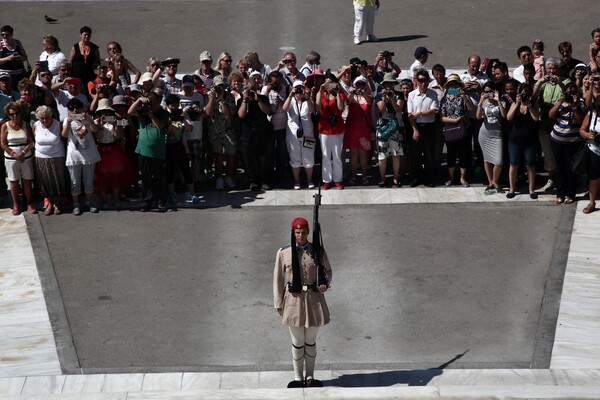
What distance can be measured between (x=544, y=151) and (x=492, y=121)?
2.94ft

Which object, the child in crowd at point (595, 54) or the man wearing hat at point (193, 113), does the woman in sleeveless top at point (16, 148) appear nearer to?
the man wearing hat at point (193, 113)

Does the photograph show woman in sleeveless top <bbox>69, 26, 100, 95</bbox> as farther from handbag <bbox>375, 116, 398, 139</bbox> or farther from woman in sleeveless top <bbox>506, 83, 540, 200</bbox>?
woman in sleeveless top <bbox>506, 83, 540, 200</bbox>

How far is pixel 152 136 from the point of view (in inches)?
667

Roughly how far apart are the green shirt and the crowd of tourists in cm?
2

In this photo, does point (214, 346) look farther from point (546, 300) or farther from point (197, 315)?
point (546, 300)

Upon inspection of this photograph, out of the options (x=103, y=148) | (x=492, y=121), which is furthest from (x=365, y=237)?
(x=103, y=148)

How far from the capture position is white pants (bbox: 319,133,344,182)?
17766 mm

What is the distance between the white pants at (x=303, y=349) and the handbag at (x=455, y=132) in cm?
623

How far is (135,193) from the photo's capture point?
1783 centimetres

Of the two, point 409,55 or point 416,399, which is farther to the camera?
point 409,55

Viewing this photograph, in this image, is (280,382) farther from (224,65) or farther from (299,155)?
(224,65)

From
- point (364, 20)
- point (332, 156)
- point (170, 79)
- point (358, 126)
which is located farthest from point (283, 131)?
point (364, 20)

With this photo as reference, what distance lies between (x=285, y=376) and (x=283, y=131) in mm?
6183

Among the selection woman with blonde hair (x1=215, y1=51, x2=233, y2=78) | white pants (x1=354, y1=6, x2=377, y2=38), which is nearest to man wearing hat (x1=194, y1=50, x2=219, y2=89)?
woman with blonde hair (x1=215, y1=51, x2=233, y2=78)
